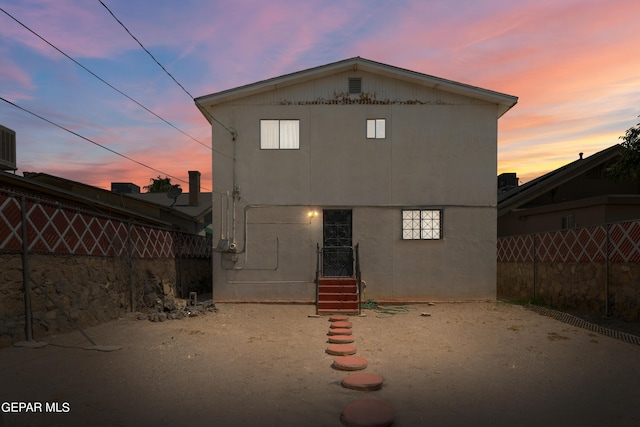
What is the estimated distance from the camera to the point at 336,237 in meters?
15.0

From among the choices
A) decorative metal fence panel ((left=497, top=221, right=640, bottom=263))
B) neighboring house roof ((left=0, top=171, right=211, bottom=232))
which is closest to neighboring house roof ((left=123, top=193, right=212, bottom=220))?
neighboring house roof ((left=0, top=171, right=211, bottom=232))

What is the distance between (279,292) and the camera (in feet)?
48.1

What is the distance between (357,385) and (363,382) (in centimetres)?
15

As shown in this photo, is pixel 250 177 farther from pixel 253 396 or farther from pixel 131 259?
pixel 253 396

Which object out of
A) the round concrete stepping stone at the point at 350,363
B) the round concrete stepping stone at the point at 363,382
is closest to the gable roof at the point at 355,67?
the round concrete stepping stone at the point at 350,363

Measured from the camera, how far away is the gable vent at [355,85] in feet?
49.4

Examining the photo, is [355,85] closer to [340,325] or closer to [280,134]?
[280,134]

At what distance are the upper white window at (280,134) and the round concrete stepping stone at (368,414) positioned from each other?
10.7 m

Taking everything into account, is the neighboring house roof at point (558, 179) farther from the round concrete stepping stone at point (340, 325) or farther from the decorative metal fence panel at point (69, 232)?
the decorative metal fence panel at point (69, 232)

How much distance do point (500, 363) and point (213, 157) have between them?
10.8m

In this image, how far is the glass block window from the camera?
14.9m

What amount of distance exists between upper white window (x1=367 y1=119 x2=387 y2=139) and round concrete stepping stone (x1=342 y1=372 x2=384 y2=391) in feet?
32.4

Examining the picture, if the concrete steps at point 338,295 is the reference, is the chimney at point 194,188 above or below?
above

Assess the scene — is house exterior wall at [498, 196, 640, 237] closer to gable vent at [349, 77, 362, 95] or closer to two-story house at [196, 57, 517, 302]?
two-story house at [196, 57, 517, 302]
